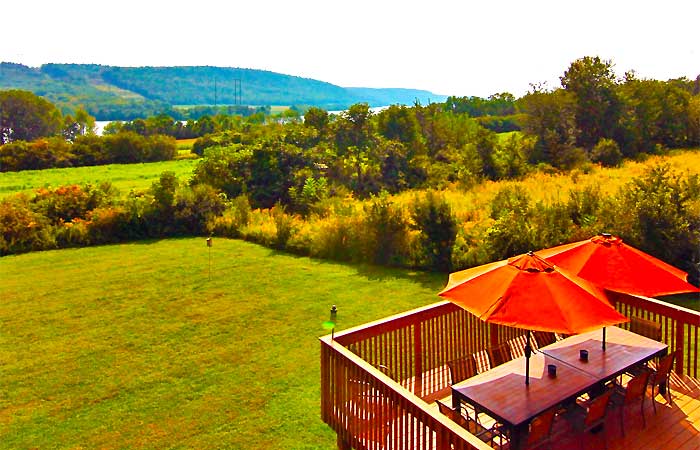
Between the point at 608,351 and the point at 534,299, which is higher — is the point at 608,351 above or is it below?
below

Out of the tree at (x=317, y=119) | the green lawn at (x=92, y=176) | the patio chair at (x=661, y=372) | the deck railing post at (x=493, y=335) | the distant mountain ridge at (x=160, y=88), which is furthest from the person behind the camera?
the distant mountain ridge at (x=160, y=88)

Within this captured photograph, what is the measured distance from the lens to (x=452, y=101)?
64.4 meters

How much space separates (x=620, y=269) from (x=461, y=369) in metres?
2.26

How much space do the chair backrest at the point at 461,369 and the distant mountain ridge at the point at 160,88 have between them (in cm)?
10526

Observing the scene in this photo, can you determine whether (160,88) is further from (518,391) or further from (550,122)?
(518,391)

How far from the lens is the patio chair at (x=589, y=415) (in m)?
4.96

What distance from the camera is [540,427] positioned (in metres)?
4.68

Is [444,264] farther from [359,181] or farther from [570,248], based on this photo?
[359,181]

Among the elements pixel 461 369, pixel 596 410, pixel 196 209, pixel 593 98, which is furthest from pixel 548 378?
pixel 593 98

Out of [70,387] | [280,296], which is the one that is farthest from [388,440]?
[280,296]

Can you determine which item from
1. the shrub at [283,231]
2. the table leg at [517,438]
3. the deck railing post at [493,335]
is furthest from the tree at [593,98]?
the table leg at [517,438]

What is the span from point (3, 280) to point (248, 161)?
44.4ft

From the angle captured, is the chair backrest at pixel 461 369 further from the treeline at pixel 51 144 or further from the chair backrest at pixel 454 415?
the treeline at pixel 51 144

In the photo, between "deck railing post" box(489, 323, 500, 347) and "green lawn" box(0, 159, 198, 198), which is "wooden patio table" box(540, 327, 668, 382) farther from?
"green lawn" box(0, 159, 198, 198)
